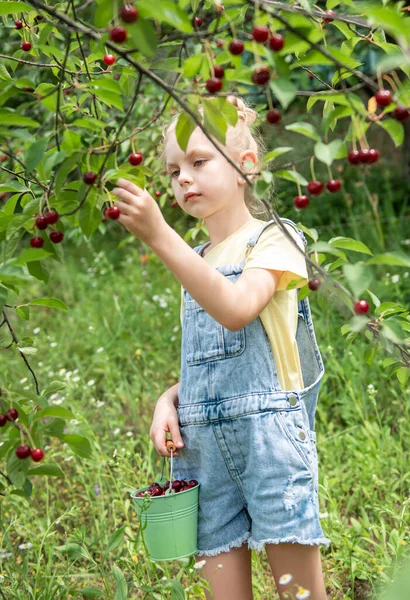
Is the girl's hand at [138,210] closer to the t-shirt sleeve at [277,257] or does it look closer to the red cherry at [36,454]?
the t-shirt sleeve at [277,257]

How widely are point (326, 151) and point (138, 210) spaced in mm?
401

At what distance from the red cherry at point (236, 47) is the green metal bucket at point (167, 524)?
0.90 meters

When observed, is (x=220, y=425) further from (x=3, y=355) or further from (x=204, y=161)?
(x=3, y=355)

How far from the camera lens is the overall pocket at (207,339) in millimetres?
1618

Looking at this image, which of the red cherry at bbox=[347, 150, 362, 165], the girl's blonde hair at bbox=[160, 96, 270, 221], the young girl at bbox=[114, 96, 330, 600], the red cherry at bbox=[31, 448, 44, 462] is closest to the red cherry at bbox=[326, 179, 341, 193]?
the red cherry at bbox=[347, 150, 362, 165]

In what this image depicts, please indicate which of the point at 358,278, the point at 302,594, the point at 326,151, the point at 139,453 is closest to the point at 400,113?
the point at 326,151

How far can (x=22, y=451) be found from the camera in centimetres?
120

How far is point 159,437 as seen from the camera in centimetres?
169

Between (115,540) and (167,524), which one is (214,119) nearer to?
(167,524)

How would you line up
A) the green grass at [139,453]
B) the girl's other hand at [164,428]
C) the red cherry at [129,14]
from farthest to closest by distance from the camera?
the green grass at [139,453] < the girl's other hand at [164,428] < the red cherry at [129,14]

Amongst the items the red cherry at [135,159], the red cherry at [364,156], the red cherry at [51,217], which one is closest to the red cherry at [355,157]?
the red cherry at [364,156]

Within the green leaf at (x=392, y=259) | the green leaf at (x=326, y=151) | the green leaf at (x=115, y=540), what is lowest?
the green leaf at (x=115, y=540)

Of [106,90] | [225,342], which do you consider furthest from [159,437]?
[106,90]

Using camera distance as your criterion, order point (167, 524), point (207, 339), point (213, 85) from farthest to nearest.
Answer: point (207, 339), point (167, 524), point (213, 85)
